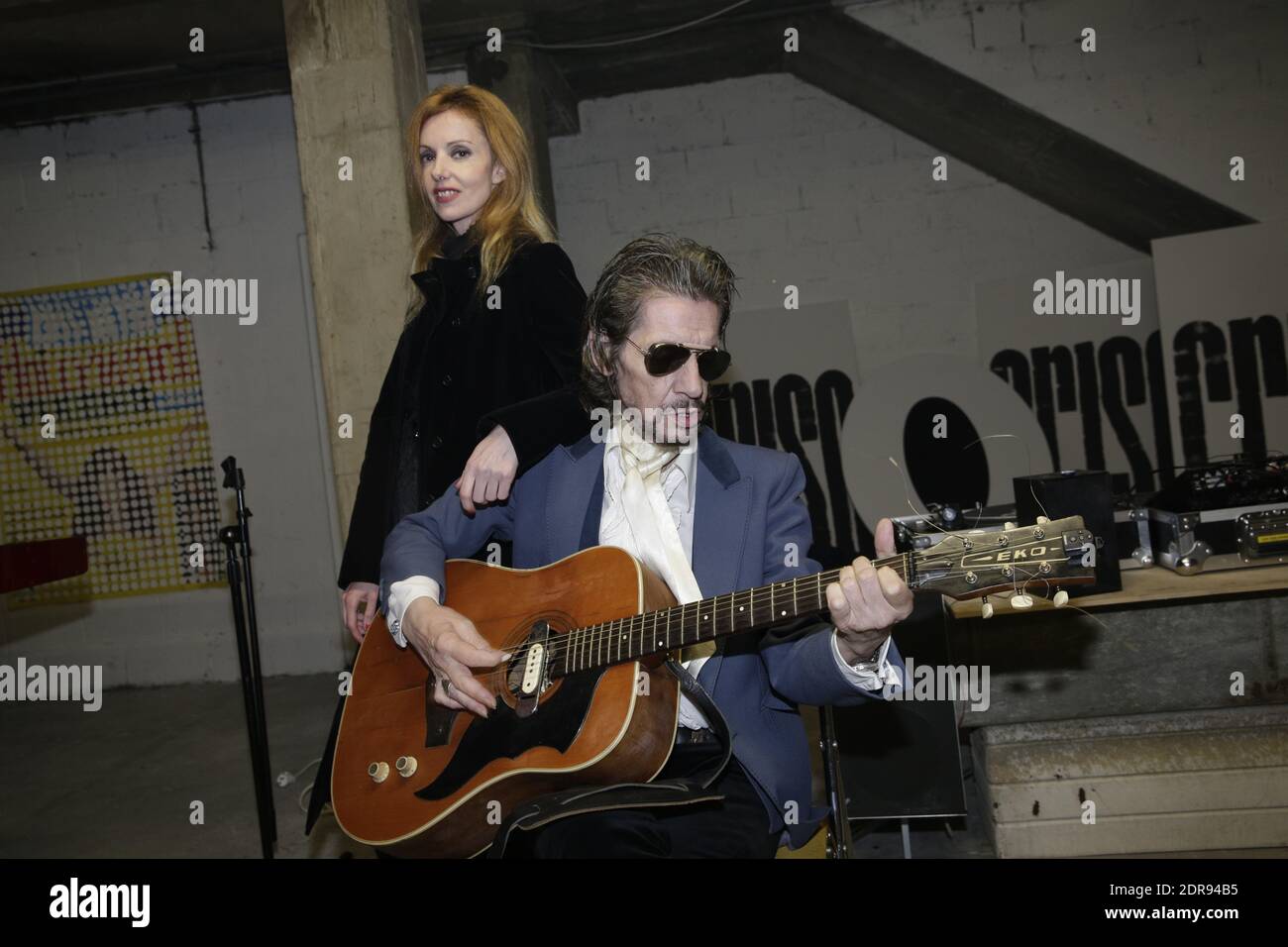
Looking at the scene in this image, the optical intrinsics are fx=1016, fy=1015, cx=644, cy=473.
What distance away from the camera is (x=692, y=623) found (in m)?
1.67

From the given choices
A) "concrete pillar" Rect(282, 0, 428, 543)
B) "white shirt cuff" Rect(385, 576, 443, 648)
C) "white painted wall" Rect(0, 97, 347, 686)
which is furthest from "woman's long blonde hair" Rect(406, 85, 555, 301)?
"white painted wall" Rect(0, 97, 347, 686)

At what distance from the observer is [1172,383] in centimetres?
505

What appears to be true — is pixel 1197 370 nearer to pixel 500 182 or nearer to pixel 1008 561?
pixel 500 182

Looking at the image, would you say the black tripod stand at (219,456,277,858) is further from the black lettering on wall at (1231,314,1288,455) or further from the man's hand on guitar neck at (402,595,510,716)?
the black lettering on wall at (1231,314,1288,455)

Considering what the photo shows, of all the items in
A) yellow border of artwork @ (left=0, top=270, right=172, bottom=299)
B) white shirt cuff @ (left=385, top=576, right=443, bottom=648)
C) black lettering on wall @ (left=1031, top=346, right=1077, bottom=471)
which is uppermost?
yellow border of artwork @ (left=0, top=270, right=172, bottom=299)

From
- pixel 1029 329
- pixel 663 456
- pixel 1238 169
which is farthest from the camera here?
pixel 1029 329

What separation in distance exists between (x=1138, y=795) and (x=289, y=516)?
4.65 m

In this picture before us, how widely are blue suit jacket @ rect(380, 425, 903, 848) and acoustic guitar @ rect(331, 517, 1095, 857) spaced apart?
0.10 metres

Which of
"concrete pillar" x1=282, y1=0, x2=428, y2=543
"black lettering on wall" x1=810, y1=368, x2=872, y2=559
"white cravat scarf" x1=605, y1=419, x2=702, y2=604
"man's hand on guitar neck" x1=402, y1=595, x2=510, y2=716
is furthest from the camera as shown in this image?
"black lettering on wall" x1=810, y1=368, x2=872, y2=559

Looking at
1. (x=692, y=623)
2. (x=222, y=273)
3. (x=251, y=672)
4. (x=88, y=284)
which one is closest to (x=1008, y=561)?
(x=692, y=623)

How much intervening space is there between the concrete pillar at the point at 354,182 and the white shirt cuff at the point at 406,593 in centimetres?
134

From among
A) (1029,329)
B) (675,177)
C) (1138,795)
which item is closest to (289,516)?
(675,177)

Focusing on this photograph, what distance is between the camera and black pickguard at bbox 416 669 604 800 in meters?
1.68
